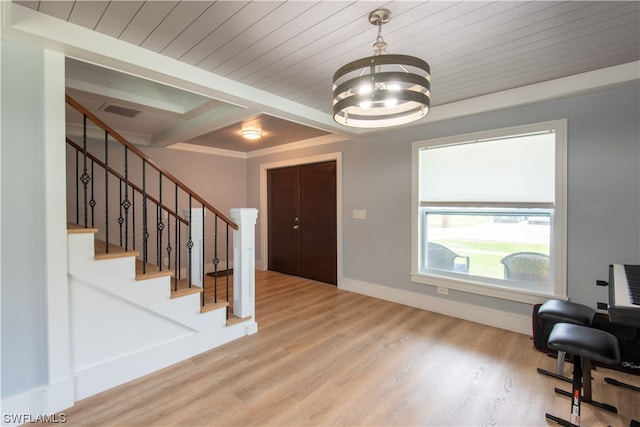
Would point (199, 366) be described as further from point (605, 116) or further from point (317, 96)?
point (605, 116)

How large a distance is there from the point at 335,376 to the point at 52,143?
247 cm

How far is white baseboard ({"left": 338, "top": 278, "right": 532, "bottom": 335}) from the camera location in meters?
2.96

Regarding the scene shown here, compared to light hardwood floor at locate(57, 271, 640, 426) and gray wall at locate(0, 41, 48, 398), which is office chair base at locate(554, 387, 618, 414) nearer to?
light hardwood floor at locate(57, 271, 640, 426)

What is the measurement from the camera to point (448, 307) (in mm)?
3400

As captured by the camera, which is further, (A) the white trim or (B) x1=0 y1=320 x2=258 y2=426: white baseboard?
(A) the white trim

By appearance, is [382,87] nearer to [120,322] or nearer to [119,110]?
[120,322]

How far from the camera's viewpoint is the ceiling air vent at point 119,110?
3.27 metres

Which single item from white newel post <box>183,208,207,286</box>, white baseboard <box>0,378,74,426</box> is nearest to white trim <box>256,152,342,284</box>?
white newel post <box>183,208,207,286</box>

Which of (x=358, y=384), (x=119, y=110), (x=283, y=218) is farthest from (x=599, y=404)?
(x=119, y=110)

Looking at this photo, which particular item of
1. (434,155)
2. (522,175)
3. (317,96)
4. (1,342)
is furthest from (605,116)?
(1,342)

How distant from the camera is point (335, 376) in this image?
2.21m

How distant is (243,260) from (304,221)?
2386 mm

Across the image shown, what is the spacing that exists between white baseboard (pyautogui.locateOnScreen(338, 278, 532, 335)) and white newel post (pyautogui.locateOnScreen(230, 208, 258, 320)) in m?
1.85

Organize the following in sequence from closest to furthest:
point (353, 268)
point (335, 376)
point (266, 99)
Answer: point (335, 376) < point (266, 99) < point (353, 268)
